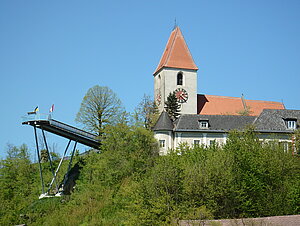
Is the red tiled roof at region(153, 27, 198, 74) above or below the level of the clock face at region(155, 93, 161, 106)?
above

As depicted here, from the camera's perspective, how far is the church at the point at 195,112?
42.4m

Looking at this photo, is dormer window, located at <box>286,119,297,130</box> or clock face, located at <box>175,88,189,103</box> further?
clock face, located at <box>175,88,189,103</box>

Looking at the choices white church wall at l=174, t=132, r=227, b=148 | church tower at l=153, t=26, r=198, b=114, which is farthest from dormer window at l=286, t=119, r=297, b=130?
church tower at l=153, t=26, r=198, b=114

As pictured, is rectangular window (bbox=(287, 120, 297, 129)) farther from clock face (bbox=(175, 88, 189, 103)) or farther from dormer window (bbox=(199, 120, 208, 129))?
clock face (bbox=(175, 88, 189, 103))

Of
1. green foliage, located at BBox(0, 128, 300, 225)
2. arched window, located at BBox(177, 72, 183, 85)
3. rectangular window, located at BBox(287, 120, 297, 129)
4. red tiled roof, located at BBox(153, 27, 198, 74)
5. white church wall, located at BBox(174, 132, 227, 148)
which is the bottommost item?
green foliage, located at BBox(0, 128, 300, 225)

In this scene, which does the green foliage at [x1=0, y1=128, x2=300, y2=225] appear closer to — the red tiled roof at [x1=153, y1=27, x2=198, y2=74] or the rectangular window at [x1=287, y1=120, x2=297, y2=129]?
the rectangular window at [x1=287, y1=120, x2=297, y2=129]

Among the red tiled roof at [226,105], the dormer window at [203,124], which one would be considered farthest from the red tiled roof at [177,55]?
the dormer window at [203,124]

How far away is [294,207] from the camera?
22.5m

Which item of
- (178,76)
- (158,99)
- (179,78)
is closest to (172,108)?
(158,99)

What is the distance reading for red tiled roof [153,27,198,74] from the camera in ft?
181

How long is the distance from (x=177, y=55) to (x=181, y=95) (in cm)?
601

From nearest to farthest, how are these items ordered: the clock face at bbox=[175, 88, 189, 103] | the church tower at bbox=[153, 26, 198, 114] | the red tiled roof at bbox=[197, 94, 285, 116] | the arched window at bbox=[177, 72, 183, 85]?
the clock face at bbox=[175, 88, 189, 103] → the church tower at bbox=[153, 26, 198, 114] → the arched window at bbox=[177, 72, 183, 85] → the red tiled roof at bbox=[197, 94, 285, 116]

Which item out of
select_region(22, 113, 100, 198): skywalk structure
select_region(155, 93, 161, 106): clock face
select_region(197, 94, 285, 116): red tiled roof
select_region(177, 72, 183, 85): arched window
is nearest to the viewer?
select_region(22, 113, 100, 198): skywalk structure

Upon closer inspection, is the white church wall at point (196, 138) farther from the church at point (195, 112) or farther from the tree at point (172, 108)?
the tree at point (172, 108)
